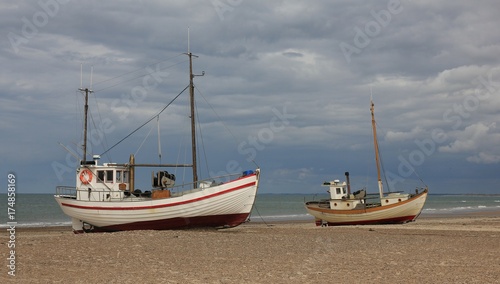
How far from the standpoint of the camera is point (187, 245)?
74.9ft

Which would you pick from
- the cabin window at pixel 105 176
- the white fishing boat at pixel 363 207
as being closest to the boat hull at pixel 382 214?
the white fishing boat at pixel 363 207

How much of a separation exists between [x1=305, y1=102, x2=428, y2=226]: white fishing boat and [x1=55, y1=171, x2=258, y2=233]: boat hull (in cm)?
1279

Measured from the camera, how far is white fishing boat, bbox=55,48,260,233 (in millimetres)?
30203

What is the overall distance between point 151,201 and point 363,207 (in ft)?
57.5

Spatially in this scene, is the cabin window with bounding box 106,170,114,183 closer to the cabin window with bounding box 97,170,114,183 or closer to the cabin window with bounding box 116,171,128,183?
the cabin window with bounding box 97,170,114,183

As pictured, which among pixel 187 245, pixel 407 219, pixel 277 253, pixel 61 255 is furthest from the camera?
pixel 407 219

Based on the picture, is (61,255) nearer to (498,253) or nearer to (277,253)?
(277,253)

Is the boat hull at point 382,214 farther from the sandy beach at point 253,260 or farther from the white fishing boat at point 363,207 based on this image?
the sandy beach at point 253,260

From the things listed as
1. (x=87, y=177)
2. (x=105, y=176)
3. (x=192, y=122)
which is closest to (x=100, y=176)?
(x=105, y=176)

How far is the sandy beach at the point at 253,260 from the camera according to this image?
14.8 m

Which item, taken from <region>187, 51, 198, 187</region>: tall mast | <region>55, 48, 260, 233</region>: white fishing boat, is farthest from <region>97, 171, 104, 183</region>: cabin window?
<region>187, 51, 198, 187</region>: tall mast

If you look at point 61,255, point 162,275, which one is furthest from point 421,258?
point 61,255

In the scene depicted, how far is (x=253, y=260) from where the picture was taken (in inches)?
728

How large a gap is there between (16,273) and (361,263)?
33.4 ft
